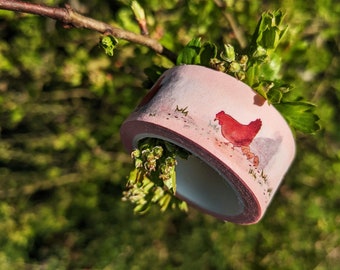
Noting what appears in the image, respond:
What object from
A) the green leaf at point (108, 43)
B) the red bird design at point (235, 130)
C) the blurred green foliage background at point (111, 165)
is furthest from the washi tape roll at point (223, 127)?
the blurred green foliage background at point (111, 165)

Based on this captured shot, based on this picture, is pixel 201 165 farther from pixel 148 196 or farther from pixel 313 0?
pixel 313 0

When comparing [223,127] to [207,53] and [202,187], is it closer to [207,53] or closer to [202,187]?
[207,53]

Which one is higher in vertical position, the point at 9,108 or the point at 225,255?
the point at 9,108

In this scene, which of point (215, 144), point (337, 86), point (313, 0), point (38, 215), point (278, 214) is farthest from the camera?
point (278, 214)

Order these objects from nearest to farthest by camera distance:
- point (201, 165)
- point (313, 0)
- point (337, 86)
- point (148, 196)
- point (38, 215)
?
1. point (148, 196)
2. point (201, 165)
3. point (313, 0)
4. point (337, 86)
5. point (38, 215)

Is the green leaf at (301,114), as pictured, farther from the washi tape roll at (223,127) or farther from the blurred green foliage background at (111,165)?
the blurred green foliage background at (111,165)

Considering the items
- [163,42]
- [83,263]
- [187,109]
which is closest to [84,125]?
[83,263]

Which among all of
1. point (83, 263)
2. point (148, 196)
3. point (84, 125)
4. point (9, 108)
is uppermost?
point (148, 196)

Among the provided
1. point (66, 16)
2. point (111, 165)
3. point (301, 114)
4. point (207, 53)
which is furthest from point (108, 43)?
point (111, 165)
